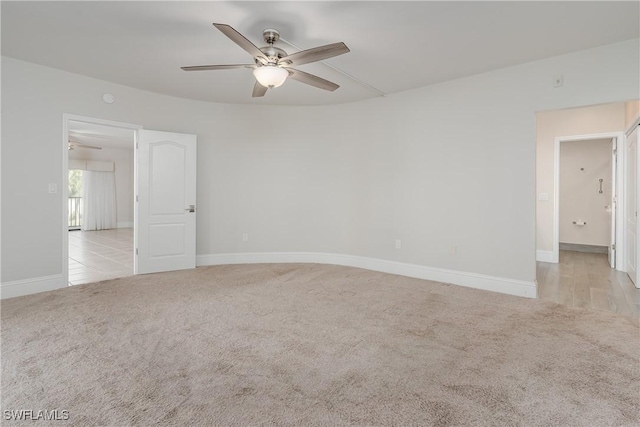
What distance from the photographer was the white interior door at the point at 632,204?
4160mm

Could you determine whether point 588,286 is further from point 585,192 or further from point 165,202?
point 165,202

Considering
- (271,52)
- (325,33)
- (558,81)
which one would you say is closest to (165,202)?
(271,52)

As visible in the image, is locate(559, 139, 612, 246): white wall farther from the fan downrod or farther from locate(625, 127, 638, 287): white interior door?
the fan downrod

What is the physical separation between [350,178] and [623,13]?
136 inches

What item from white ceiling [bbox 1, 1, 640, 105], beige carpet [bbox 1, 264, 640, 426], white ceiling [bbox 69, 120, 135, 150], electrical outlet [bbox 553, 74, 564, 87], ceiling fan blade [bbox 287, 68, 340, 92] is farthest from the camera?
white ceiling [bbox 69, 120, 135, 150]

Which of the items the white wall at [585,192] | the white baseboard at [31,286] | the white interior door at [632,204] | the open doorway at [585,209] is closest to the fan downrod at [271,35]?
the open doorway at [585,209]

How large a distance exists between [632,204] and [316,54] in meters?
4.71

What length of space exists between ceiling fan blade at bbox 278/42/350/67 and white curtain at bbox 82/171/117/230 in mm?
10082

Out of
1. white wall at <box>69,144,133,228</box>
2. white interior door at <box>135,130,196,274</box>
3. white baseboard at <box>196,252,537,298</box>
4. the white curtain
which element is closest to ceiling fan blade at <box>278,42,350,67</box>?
white interior door at <box>135,130,196,274</box>

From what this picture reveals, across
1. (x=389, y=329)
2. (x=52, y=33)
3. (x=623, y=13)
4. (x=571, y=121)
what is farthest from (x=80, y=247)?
(x=571, y=121)

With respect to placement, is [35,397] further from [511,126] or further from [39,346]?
[511,126]

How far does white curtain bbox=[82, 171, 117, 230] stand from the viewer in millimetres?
10188

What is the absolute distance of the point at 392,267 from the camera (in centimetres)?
480

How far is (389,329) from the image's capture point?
2783 mm
